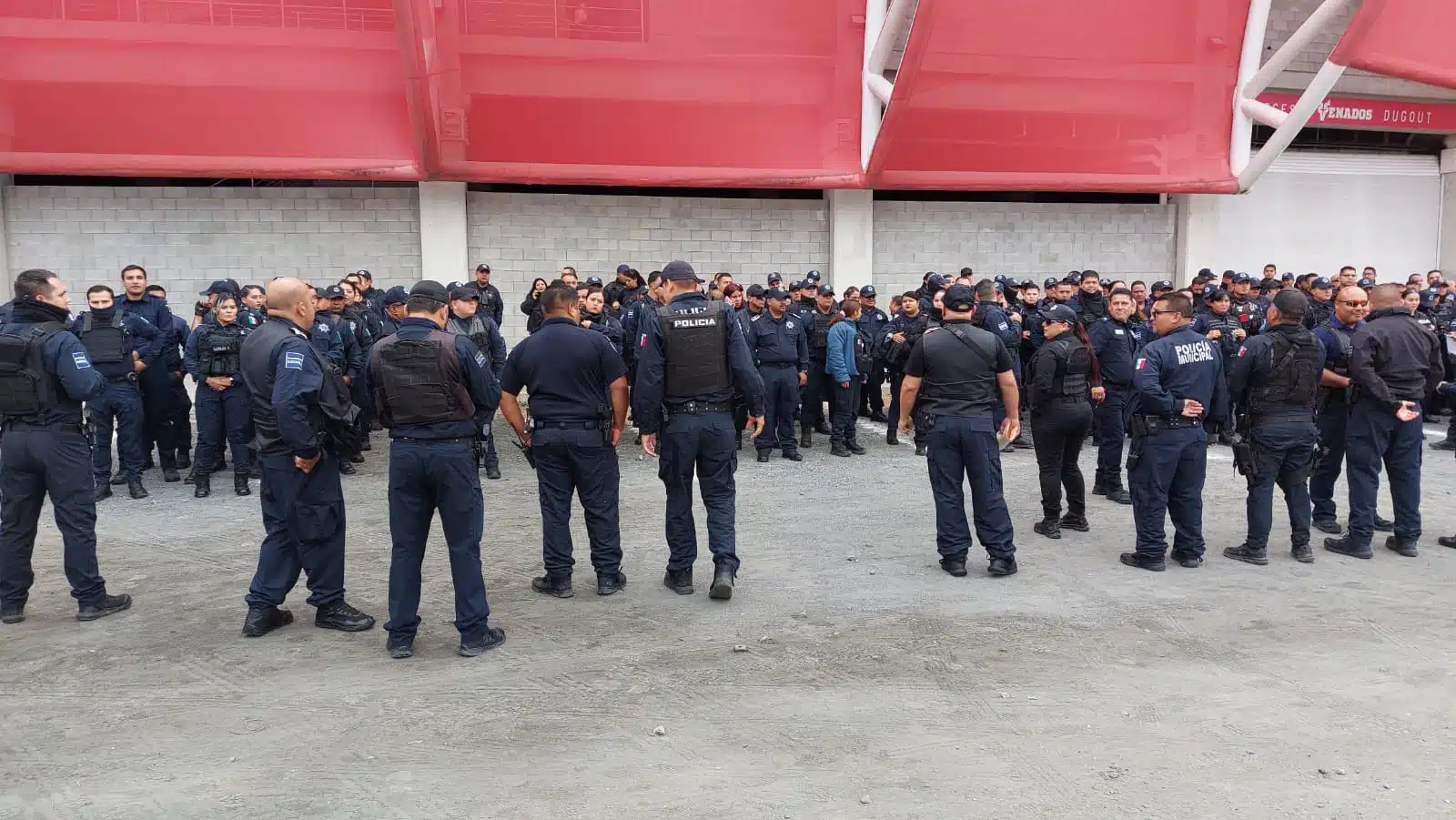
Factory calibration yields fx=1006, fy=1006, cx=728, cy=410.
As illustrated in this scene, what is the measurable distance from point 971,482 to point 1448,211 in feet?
60.6

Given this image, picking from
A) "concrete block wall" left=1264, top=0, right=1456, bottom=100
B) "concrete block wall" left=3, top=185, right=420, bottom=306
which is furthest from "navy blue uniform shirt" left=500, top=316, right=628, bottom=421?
"concrete block wall" left=1264, top=0, right=1456, bottom=100

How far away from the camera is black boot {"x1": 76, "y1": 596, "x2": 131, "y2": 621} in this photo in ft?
18.5

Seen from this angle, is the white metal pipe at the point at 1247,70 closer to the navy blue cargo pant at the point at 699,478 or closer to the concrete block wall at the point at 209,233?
the concrete block wall at the point at 209,233

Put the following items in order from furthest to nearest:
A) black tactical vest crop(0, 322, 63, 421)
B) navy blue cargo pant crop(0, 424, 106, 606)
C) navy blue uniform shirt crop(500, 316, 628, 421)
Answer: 1. navy blue uniform shirt crop(500, 316, 628, 421)
2. navy blue cargo pant crop(0, 424, 106, 606)
3. black tactical vest crop(0, 322, 63, 421)

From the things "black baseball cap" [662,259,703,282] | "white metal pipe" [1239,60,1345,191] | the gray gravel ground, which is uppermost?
"white metal pipe" [1239,60,1345,191]

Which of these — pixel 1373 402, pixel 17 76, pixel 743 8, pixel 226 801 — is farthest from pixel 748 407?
pixel 17 76

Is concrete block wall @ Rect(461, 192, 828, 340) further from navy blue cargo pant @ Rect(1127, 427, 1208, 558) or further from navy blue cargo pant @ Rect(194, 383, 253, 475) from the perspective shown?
navy blue cargo pant @ Rect(1127, 427, 1208, 558)

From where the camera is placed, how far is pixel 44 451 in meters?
5.55

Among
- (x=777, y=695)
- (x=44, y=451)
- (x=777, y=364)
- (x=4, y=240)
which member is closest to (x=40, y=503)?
(x=44, y=451)

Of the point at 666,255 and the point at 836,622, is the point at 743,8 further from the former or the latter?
the point at 836,622

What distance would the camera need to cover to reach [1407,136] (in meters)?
19.4

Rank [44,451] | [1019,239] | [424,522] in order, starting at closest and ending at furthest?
[424,522], [44,451], [1019,239]

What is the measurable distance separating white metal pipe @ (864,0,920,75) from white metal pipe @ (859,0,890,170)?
0.08 meters

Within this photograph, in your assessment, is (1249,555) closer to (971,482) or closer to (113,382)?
(971,482)
